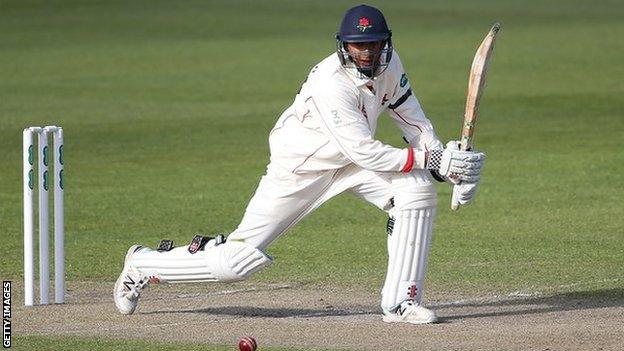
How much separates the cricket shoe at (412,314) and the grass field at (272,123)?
124cm

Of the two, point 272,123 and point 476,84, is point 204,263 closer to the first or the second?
point 476,84

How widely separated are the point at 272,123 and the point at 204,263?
11408mm

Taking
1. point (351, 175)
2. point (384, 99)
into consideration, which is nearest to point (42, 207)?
A: point (351, 175)

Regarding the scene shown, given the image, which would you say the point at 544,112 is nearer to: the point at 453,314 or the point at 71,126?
the point at 71,126

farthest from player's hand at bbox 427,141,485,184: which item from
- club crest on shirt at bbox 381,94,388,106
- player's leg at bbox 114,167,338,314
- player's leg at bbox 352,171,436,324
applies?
player's leg at bbox 114,167,338,314

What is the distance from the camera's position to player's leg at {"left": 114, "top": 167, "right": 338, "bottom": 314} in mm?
8008

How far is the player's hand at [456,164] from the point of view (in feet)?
25.5

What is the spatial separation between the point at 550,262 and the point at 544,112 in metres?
10.4

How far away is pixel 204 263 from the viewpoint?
809 cm

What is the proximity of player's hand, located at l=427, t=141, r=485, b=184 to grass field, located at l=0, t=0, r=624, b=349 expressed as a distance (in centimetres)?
138

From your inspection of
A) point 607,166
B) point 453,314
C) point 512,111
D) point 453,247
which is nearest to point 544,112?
point 512,111

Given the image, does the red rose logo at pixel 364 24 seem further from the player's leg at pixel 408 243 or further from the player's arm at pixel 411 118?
the player's leg at pixel 408 243

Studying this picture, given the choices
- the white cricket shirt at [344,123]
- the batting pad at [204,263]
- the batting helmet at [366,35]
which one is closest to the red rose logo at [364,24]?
the batting helmet at [366,35]

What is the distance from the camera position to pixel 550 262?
1000cm
